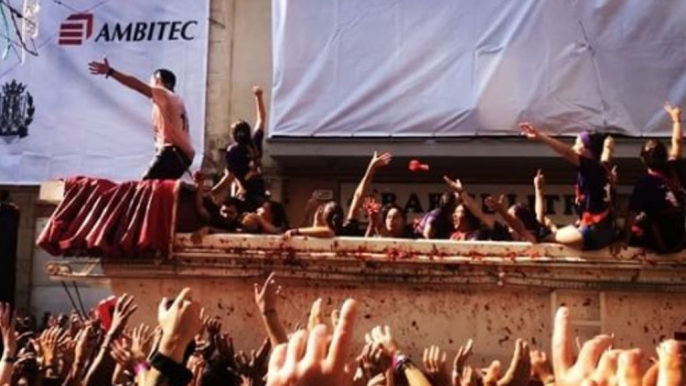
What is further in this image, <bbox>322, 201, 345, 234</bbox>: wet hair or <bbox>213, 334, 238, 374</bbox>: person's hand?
<bbox>322, 201, 345, 234</bbox>: wet hair

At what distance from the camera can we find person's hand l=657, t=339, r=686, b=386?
2117 mm

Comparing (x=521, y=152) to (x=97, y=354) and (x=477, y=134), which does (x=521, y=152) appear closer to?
(x=477, y=134)

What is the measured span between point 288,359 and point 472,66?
9616 mm

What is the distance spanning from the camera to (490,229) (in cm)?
626

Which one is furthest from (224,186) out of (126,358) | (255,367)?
(126,358)

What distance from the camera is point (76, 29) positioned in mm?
12664

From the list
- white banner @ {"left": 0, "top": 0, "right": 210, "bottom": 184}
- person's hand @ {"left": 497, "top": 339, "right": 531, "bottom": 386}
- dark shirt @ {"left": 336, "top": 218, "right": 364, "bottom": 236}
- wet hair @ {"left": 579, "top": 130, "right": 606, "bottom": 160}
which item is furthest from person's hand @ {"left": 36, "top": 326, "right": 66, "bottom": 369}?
white banner @ {"left": 0, "top": 0, "right": 210, "bottom": 184}

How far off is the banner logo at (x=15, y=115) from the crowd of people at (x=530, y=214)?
6440mm

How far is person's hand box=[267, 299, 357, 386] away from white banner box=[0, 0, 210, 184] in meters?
10.4

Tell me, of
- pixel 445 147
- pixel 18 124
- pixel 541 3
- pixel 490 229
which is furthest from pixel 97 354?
pixel 18 124

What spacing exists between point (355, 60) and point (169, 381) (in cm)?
916

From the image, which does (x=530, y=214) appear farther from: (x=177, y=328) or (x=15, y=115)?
(x=15, y=115)

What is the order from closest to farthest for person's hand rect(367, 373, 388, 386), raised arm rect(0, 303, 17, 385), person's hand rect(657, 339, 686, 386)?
person's hand rect(657, 339, 686, 386), person's hand rect(367, 373, 388, 386), raised arm rect(0, 303, 17, 385)

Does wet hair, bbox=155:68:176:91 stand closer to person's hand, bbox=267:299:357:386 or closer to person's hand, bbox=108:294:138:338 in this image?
person's hand, bbox=108:294:138:338
